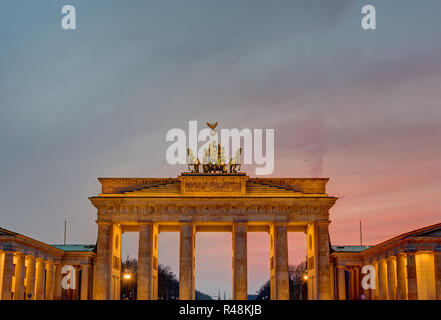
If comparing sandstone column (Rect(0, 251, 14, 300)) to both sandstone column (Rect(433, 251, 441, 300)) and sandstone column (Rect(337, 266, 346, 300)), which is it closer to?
sandstone column (Rect(337, 266, 346, 300))

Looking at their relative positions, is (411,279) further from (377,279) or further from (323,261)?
(377,279)

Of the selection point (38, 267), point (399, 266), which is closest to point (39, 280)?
point (38, 267)

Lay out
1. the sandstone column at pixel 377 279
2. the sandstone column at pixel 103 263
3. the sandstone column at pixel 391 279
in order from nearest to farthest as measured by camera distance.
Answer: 1. the sandstone column at pixel 391 279
2. the sandstone column at pixel 103 263
3. the sandstone column at pixel 377 279

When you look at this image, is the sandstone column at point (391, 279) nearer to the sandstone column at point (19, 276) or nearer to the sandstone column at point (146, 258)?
the sandstone column at point (146, 258)

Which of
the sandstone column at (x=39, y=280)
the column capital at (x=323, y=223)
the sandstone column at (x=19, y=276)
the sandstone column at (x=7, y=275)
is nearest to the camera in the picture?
the sandstone column at (x=7, y=275)

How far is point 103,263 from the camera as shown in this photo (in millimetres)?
79438

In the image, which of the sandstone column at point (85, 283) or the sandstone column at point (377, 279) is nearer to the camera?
the sandstone column at point (377, 279)

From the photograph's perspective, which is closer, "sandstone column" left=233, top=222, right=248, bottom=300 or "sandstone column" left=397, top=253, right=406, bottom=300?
"sandstone column" left=397, top=253, right=406, bottom=300

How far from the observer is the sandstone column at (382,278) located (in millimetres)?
78812

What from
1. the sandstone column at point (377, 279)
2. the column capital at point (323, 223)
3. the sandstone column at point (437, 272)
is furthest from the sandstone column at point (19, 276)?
the sandstone column at point (437, 272)

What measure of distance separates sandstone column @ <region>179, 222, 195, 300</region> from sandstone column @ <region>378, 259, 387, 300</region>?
23.6 meters

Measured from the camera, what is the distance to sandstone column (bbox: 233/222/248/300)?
3105 inches

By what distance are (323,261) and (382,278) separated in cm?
775

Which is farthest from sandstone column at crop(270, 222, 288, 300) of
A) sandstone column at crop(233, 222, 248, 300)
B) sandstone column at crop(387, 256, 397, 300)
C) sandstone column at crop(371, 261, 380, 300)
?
sandstone column at crop(387, 256, 397, 300)
